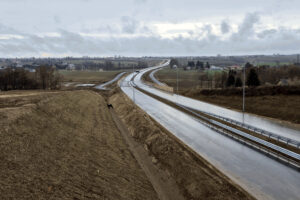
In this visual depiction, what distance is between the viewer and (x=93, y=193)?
43.2 ft

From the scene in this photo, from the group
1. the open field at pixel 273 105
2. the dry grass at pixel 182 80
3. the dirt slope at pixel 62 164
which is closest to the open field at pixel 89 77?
the dry grass at pixel 182 80

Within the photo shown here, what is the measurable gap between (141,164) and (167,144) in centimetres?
315

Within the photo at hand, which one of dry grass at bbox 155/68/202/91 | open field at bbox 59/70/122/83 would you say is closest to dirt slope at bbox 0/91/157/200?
dry grass at bbox 155/68/202/91

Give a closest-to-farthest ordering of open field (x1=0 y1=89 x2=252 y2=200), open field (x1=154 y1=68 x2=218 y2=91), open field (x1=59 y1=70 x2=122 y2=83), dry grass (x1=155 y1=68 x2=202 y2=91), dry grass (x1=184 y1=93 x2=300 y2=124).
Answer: open field (x1=0 y1=89 x2=252 y2=200)
dry grass (x1=184 y1=93 x2=300 y2=124)
open field (x1=154 y1=68 x2=218 y2=91)
dry grass (x1=155 y1=68 x2=202 y2=91)
open field (x1=59 y1=70 x2=122 y2=83)

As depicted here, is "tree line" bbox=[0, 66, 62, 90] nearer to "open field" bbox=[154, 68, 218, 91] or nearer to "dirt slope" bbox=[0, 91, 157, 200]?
"open field" bbox=[154, 68, 218, 91]

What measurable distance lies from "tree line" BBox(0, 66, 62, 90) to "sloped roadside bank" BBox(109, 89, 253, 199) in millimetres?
64394

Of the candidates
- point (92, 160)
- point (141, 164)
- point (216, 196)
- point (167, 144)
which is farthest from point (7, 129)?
point (216, 196)

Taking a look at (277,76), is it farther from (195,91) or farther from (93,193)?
(93,193)

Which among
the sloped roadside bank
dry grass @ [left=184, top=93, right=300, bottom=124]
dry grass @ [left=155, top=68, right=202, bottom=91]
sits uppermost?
dry grass @ [left=155, top=68, right=202, bottom=91]

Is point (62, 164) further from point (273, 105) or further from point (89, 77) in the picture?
point (89, 77)

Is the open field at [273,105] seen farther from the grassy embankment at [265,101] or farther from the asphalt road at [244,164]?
the asphalt road at [244,164]

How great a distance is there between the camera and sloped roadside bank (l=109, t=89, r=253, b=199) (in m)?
14.2

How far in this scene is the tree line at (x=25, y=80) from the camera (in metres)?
76.1

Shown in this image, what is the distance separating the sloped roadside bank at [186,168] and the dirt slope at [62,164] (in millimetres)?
2075
